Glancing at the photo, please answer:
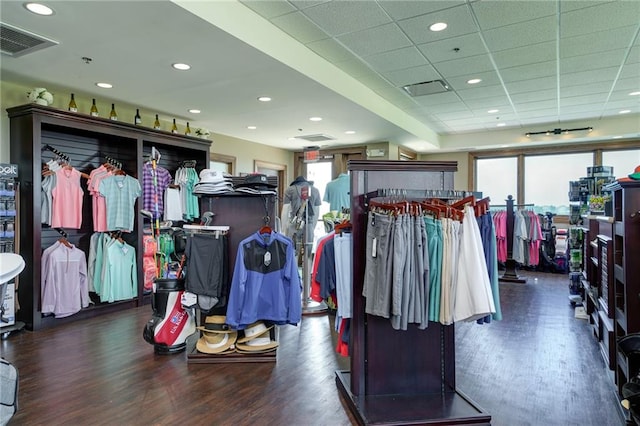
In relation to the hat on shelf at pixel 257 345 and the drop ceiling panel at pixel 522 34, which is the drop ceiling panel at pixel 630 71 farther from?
the hat on shelf at pixel 257 345

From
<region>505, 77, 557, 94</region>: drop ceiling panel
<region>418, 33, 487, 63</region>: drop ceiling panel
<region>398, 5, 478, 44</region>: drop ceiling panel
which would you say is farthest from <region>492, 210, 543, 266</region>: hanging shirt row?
<region>398, 5, 478, 44</region>: drop ceiling panel

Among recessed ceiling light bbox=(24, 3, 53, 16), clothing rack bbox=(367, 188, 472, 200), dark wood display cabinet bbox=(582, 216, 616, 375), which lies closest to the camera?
clothing rack bbox=(367, 188, 472, 200)

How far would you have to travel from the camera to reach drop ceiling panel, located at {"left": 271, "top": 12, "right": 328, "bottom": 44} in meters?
3.86

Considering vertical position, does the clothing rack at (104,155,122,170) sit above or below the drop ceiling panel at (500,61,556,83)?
below

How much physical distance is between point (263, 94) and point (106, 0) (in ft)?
7.87

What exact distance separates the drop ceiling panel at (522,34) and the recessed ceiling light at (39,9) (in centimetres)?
390

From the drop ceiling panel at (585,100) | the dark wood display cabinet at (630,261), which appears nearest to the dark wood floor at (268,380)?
the dark wood display cabinet at (630,261)

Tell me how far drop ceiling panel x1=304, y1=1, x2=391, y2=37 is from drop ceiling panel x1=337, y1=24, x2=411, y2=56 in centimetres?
12

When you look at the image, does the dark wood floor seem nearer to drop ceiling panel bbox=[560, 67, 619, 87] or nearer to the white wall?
the white wall

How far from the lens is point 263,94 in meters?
5.13

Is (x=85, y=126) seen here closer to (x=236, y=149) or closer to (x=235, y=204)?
(x=235, y=204)

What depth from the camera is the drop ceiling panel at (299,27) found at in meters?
3.86

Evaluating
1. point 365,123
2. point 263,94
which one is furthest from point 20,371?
point 365,123

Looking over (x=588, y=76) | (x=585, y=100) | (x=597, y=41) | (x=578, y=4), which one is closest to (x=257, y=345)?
(x=578, y=4)
